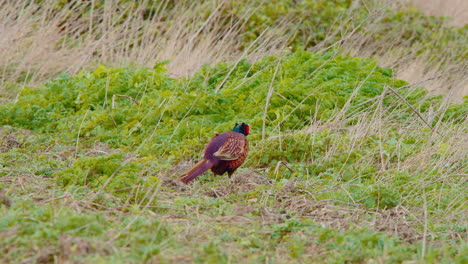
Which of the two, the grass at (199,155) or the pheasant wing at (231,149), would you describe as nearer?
the grass at (199,155)

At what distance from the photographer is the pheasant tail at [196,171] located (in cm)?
574

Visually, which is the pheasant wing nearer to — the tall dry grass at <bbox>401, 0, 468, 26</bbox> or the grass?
the grass

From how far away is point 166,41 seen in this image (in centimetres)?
1098

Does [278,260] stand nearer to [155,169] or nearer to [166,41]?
[155,169]

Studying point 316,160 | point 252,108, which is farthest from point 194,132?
point 316,160

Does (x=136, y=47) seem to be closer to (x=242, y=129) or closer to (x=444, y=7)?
(x=242, y=129)

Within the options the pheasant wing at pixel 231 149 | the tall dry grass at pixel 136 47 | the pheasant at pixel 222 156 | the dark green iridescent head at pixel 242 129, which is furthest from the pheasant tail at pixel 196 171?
the tall dry grass at pixel 136 47

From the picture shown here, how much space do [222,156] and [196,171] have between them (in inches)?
10.3

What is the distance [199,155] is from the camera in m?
6.78

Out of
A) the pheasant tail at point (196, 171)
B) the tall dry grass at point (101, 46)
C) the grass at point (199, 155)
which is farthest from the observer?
the tall dry grass at point (101, 46)

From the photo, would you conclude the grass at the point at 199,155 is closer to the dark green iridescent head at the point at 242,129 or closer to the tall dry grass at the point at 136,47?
the tall dry grass at the point at 136,47

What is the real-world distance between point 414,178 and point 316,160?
1037 millimetres

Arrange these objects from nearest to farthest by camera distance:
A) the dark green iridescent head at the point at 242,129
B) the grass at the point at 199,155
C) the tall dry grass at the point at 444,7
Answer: the grass at the point at 199,155, the dark green iridescent head at the point at 242,129, the tall dry grass at the point at 444,7

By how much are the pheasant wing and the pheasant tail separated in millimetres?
114
